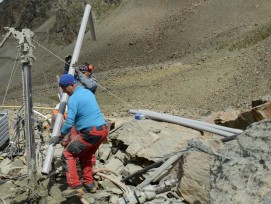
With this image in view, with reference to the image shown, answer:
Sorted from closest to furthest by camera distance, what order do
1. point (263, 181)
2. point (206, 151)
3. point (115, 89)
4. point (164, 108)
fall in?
point (263, 181) < point (206, 151) < point (164, 108) < point (115, 89)

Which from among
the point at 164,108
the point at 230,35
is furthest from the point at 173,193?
the point at 230,35

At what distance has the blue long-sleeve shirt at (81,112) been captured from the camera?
620 centimetres

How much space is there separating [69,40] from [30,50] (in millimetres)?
38467

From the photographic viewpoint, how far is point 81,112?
629 centimetres

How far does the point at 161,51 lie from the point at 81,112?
24774 millimetres

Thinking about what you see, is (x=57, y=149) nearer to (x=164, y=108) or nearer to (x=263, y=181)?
(x=263, y=181)

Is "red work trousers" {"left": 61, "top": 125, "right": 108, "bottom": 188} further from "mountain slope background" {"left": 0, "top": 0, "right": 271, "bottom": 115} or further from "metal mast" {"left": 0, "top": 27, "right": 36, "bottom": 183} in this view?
"mountain slope background" {"left": 0, "top": 0, "right": 271, "bottom": 115}

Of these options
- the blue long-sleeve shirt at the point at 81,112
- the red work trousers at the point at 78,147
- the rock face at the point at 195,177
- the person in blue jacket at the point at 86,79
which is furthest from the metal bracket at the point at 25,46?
the rock face at the point at 195,177

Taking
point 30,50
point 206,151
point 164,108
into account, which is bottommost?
point 164,108

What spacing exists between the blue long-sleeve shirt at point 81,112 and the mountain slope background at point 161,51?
730 cm

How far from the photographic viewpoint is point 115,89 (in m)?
20.9

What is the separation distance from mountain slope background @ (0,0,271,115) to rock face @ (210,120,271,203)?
8.60 metres

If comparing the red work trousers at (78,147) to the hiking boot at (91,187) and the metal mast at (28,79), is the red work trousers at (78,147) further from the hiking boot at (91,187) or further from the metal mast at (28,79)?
the metal mast at (28,79)

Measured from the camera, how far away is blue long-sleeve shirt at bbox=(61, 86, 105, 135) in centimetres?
620
